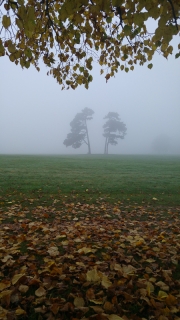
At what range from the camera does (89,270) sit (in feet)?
9.06

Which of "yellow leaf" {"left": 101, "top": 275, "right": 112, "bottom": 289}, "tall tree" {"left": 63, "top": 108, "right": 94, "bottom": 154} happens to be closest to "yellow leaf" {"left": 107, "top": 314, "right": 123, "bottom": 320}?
"yellow leaf" {"left": 101, "top": 275, "right": 112, "bottom": 289}

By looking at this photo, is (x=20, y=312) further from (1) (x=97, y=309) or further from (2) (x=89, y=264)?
(2) (x=89, y=264)

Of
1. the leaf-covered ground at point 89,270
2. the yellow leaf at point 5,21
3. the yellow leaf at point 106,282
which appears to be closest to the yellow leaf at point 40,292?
the leaf-covered ground at point 89,270

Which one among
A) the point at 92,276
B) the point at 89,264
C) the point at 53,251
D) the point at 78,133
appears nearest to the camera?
the point at 92,276

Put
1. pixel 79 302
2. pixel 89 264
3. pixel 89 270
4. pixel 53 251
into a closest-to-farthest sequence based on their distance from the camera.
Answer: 1. pixel 79 302
2. pixel 89 270
3. pixel 89 264
4. pixel 53 251

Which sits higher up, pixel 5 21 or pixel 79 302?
pixel 5 21

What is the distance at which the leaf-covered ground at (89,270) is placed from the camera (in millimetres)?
2078

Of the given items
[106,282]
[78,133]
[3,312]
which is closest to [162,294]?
[106,282]

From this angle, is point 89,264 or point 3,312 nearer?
point 3,312

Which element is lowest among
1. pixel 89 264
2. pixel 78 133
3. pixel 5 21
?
pixel 89 264

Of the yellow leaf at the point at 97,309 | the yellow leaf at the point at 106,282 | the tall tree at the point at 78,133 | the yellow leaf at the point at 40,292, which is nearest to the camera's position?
the yellow leaf at the point at 97,309

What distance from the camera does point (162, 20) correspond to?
2561mm

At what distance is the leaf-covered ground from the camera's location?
6.82 ft

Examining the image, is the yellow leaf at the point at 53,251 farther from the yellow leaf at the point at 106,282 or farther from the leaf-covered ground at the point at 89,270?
the yellow leaf at the point at 106,282
